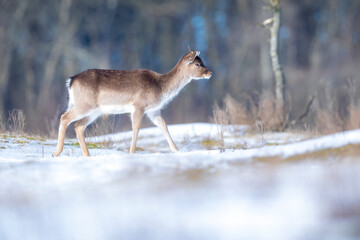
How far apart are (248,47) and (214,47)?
2.15m

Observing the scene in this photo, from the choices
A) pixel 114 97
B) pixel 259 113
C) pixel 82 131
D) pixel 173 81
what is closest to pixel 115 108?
pixel 114 97

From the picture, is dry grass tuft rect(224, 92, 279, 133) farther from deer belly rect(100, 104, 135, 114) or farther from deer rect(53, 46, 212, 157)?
deer belly rect(100, 104, 135, 114)

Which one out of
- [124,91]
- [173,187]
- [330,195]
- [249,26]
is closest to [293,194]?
[330,195]

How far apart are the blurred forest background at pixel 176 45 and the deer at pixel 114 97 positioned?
58.1 ft

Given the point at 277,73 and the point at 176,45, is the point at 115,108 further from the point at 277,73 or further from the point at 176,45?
the point at 176,45

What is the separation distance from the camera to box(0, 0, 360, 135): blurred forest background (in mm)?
29984

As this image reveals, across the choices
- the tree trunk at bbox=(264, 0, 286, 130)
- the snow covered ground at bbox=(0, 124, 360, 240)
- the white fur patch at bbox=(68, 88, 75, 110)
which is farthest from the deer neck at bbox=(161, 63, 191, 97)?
the tree trunk at bbox=(264, 0, 286, 130)

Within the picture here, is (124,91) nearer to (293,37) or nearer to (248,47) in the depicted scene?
(248,47)

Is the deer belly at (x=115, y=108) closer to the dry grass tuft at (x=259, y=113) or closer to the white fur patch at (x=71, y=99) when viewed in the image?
the white fur patch at (x=71, y=99)

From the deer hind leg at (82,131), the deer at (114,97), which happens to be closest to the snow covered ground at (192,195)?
the deer hind leg at (82,131)

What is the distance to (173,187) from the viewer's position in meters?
5.44

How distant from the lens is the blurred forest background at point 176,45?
2998 cm

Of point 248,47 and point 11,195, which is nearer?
point 11,195

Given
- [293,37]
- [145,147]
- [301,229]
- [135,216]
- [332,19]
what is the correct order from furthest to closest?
[293,37], [332,19], [145,147], [135,216], [301,229]
